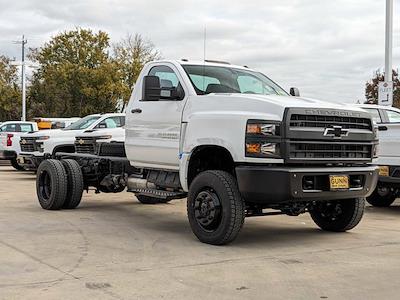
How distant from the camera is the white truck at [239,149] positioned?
659cm

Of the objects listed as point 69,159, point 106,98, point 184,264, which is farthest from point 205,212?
point 106,98

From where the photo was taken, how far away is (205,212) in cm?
712

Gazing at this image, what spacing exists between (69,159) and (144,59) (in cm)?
3378

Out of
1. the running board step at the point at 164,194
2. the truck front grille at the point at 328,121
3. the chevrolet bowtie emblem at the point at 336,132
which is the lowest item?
the running board step at the point at 164,194

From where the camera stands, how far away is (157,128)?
8148 mm

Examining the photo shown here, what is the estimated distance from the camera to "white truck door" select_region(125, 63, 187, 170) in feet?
25.7

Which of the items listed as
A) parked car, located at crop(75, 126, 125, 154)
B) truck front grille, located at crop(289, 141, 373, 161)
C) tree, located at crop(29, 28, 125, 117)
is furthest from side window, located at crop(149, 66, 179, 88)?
tree, located at crop(29, 28, 125, 117)

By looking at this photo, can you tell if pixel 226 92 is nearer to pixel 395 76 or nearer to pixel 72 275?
pixel 72 275

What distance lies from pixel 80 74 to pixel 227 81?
35.6 metres

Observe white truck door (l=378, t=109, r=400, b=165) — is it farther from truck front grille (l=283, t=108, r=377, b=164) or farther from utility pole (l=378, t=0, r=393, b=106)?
utility pole (l=378, t=0, r=393, b=106)

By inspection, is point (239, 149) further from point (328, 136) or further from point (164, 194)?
point (164, 194)

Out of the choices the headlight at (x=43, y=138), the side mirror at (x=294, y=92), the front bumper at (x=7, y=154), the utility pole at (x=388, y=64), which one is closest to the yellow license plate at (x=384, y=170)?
the side mirror at (x=294, y=92)

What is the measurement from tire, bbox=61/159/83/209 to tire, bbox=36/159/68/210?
0.09m

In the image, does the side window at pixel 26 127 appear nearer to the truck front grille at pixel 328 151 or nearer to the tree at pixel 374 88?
the truck front grille at pixel 328 151
